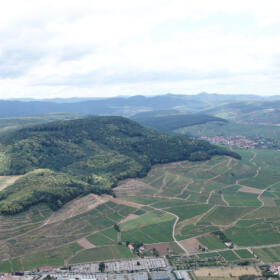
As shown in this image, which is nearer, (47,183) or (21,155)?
(47,183)

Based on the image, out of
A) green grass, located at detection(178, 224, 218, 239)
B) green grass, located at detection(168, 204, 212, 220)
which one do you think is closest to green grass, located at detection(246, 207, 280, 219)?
green grass, located at detection(168, 204, 212, 220)

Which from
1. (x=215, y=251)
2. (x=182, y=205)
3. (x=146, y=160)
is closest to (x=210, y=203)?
(x=182, y=205)

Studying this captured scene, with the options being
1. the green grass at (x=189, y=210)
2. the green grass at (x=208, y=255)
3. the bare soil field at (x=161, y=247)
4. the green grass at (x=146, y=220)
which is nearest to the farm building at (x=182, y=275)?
the green grass at (x=208, y=255)

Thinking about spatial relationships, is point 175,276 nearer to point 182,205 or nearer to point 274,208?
point 182,205

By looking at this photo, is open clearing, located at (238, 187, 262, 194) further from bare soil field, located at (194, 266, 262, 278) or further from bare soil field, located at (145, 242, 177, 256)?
bare soil field, located at (194, 266, 262, 278)

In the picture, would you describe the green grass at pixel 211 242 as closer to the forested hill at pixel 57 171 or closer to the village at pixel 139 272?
the village at pixel 139 272

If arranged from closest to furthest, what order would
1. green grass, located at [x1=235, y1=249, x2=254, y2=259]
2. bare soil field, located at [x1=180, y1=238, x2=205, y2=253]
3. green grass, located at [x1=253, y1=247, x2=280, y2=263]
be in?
green grass, located at [x1=253, y1=247, x2=280, y2=263] → green grass, located at [x1=235, y1=249, x2=254, y2=259] → bare soil field, located at [x1=180, y1=238, x2=205, y2=253]
